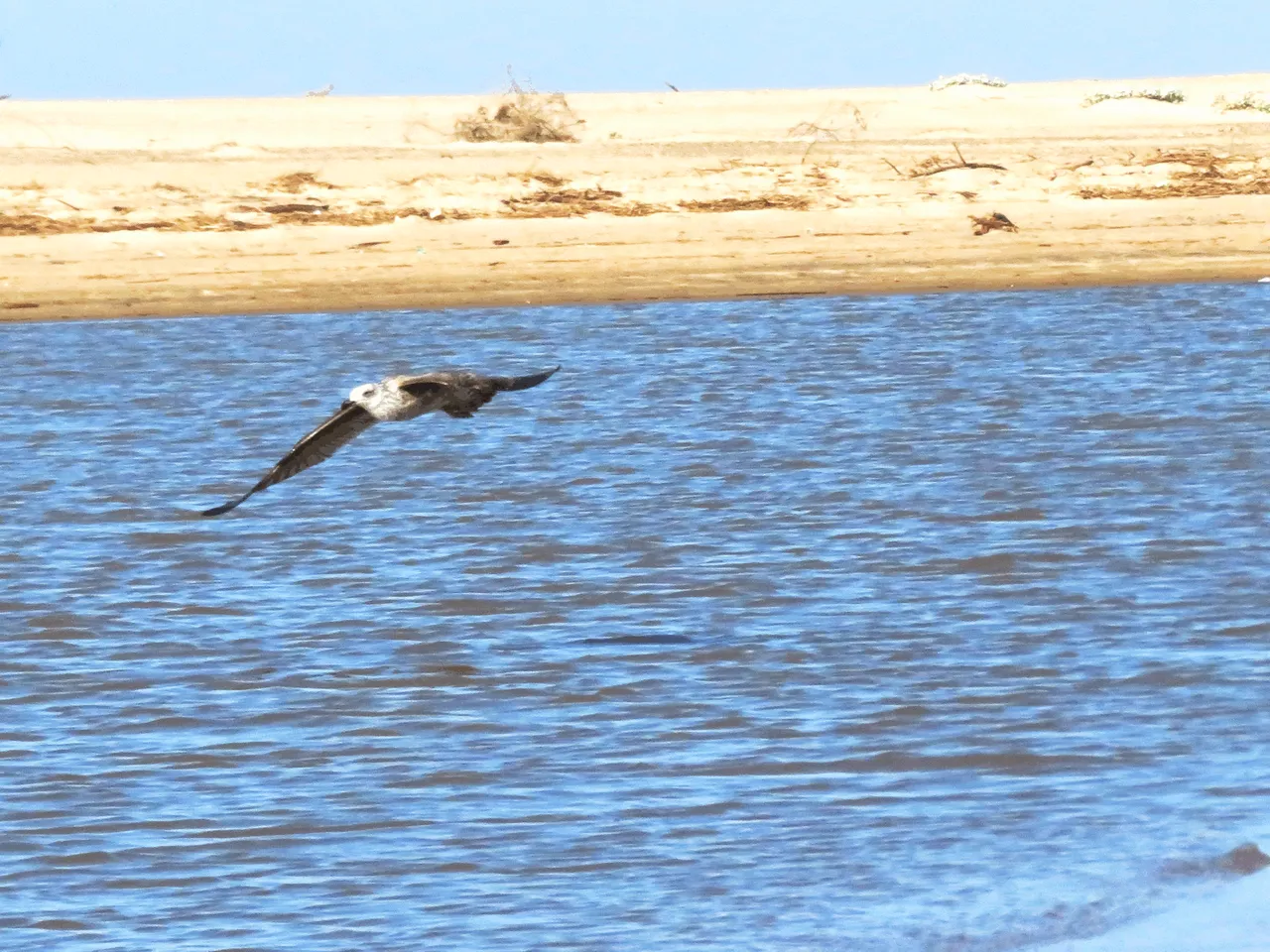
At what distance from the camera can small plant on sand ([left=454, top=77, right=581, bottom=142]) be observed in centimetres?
2800

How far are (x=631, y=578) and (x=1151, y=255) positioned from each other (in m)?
12.6

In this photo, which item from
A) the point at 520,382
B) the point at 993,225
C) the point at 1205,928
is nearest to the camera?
the point at 1205,928

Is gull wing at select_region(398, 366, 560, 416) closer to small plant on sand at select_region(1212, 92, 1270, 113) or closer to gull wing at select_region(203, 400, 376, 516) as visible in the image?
gull wing at select_region(203, 400, 376, 516)

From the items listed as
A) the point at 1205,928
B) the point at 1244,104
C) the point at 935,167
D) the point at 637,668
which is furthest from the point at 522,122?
the point at 1205,928

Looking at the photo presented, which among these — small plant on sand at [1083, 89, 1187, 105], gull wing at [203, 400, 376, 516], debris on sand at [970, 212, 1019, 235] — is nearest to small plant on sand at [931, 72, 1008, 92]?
small plant on sand at [1083, 89, 1187, 105]

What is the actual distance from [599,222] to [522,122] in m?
6.97

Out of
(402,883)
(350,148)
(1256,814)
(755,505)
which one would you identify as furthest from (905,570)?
(350,148)

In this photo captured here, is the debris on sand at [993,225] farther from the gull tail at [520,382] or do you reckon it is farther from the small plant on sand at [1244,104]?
the gull tail at [520,382]

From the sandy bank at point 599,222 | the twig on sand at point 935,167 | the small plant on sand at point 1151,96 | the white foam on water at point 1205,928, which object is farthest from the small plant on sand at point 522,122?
the white foam on water at point 1205,928

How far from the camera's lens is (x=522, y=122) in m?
28.3

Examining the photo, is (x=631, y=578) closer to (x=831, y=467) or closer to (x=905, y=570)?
(x=905, y=570)

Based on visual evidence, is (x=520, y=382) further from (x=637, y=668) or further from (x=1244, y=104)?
(x=1244, y=104)

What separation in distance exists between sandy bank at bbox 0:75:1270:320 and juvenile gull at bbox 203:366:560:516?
12324mm

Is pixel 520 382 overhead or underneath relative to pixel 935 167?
underneath
